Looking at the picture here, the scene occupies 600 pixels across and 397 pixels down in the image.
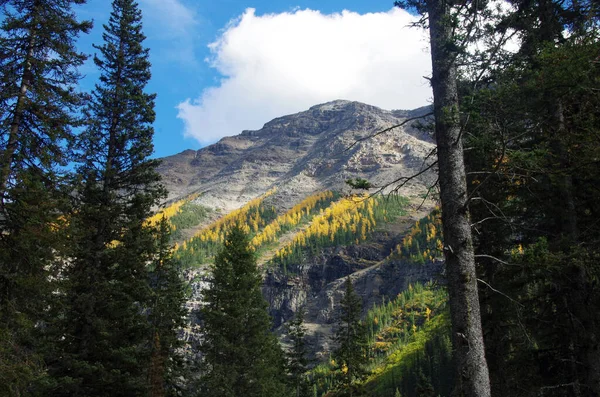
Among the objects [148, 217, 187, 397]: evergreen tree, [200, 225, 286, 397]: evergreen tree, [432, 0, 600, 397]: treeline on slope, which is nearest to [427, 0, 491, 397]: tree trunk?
[432, 0, 600, 397]: treeline on slope

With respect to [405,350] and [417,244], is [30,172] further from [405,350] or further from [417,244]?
[417,244]

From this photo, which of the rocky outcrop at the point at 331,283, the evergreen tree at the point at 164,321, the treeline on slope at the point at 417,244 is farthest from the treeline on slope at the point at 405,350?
the evergreen tree at the point at 164,321

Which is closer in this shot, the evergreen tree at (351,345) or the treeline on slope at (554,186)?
the treeline on slope at (554,186)

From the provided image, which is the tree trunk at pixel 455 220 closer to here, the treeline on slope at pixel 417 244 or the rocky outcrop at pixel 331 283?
the rocky outcrop at pixel 331 283

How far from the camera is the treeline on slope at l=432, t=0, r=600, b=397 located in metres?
8.40

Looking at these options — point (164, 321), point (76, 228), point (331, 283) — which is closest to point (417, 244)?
point (331, 283)

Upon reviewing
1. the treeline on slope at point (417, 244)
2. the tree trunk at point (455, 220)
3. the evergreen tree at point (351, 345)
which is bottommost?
the treeline on slope at point (417, 244)

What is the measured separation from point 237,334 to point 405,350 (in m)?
103

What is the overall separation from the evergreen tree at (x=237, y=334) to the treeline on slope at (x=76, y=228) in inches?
78.7

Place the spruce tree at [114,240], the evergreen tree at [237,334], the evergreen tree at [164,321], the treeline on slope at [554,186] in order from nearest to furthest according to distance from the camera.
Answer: the treeline on slope at [554,186]
the spruce tree at [114,240]
the evergreen tree at [164,321]
the evergreen tree at [237,334]

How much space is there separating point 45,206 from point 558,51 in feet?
37.3

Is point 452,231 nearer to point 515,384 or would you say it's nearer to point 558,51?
point 558,51

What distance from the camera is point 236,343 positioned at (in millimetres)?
20391

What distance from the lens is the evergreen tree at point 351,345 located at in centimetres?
2572
